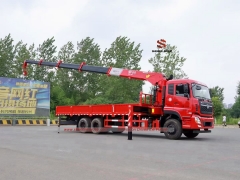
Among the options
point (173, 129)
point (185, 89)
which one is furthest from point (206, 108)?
point (173, 129)

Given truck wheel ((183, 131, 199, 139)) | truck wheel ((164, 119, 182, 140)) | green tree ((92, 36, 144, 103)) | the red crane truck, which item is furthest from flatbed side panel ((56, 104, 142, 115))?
green tree ((92, 36, 144, 103))

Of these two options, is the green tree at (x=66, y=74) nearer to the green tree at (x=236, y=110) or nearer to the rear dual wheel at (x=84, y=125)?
the rear dual wheel at (x=84, y=125)

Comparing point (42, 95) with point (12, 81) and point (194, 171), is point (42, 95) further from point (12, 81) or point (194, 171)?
point (194, 171)

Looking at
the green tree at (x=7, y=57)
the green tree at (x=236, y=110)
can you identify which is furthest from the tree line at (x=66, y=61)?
the green tree at (x=236, y=110)

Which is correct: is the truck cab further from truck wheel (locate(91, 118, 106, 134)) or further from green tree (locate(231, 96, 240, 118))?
green tree (locate(231, 96, 240, 118))

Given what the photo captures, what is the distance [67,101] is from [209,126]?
37.0m

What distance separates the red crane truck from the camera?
52.1 ft

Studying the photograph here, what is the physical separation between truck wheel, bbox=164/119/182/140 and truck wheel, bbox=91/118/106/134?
4.31 metres

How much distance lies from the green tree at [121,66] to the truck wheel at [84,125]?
66.9 feet

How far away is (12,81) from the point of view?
29516 millimetres

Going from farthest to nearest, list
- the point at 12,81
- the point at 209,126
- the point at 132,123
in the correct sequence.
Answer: the point at 12,81 < the point at 132,123 < the point at 209,126

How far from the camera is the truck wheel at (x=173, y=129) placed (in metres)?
16.0

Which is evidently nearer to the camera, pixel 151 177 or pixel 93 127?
pixel 151 177

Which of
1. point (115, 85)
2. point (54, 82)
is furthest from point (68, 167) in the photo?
point (54, 82)
